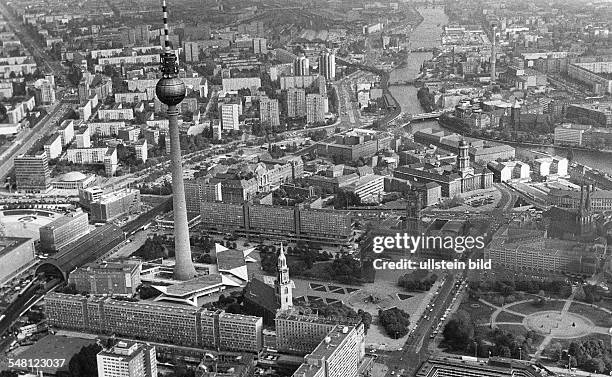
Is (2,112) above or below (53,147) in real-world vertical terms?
above

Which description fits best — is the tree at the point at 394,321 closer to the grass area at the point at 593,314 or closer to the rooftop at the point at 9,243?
the grass area at the point at 593,314

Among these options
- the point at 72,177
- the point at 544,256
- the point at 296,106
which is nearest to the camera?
the point at 544,256

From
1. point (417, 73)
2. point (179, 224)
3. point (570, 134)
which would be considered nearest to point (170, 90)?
point (179, 224)

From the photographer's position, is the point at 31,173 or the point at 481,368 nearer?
the point at 481,368

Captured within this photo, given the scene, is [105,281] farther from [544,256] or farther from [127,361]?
[544,256]

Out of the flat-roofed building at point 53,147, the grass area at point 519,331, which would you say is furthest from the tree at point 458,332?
the flat-roofed building at point 53,147

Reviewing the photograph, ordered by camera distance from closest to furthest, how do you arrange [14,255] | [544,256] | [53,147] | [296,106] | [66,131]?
[544,256] → [14,255] → [53,147] → [66,131] → [296,106]

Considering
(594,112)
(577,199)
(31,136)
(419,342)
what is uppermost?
(594,112)
